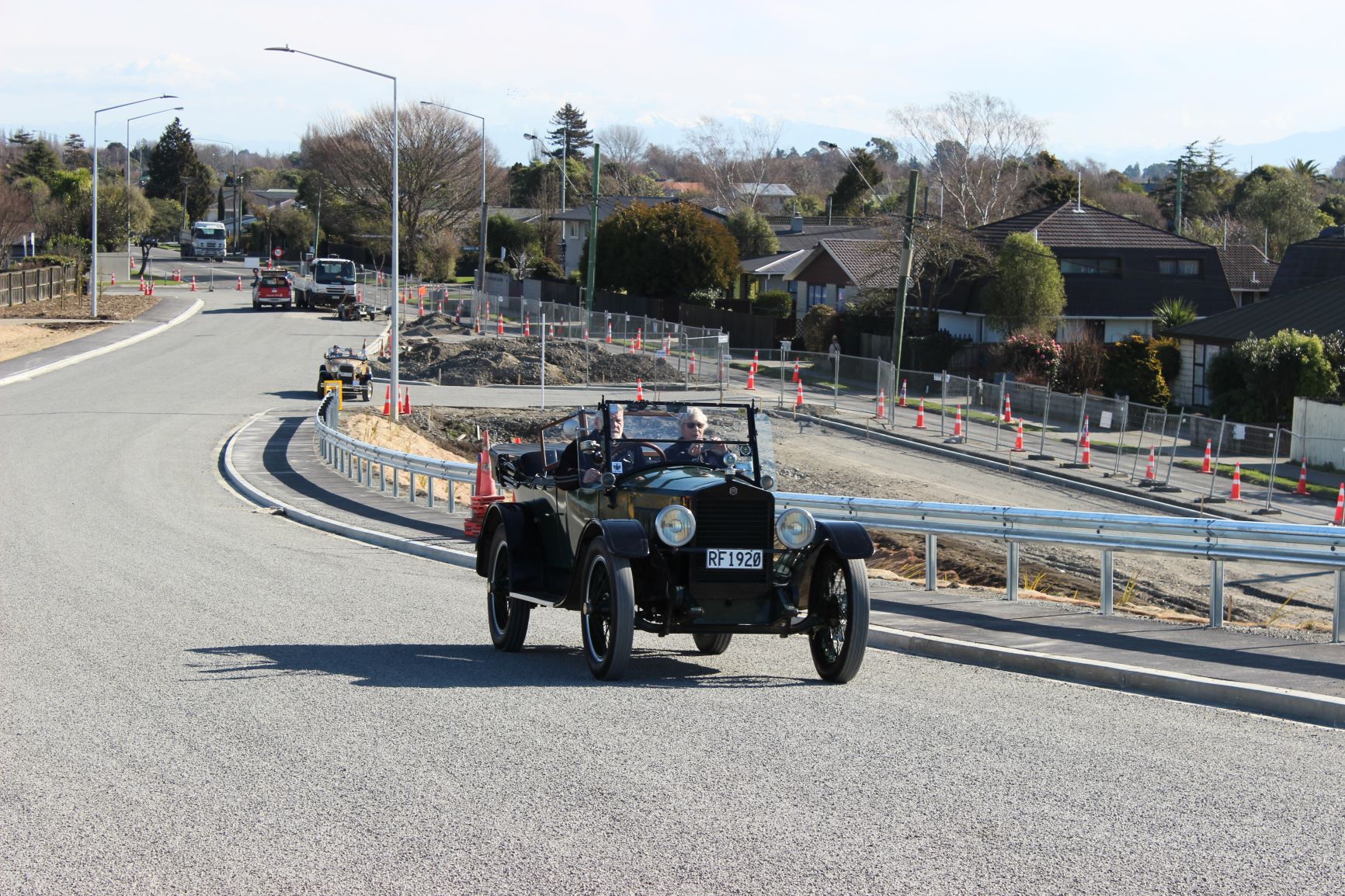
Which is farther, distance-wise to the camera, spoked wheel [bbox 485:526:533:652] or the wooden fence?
the wooden fence

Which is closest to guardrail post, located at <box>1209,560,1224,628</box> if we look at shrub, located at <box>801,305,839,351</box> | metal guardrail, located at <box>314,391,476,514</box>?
metal guardrail, located at <box>314,391,476,514</box>

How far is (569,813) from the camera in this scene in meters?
6.57

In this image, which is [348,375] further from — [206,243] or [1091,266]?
[206,243]

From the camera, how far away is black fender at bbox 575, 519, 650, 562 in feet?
30.3

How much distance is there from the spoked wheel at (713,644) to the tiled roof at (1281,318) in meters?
35.1

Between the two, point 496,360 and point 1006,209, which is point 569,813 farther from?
point 1006,209

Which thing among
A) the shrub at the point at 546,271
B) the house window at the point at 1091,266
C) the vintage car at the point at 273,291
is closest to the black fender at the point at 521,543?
the house window at the point at 1091,266

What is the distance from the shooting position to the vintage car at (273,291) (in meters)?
70.2

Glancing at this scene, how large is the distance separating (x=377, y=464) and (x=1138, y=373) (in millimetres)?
28615

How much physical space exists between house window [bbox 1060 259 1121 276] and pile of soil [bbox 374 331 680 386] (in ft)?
59.9

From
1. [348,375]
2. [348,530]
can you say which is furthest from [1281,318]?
[348,530]

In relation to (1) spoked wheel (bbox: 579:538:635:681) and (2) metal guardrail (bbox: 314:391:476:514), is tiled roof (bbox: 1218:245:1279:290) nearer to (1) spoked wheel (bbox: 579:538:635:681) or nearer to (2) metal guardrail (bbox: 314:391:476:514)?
(2) metal guardrail (bbox: 314:391:476:514)

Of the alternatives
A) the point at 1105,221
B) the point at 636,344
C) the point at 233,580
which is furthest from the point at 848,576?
the point at 1105,221

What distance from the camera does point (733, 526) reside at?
9.52 metres
